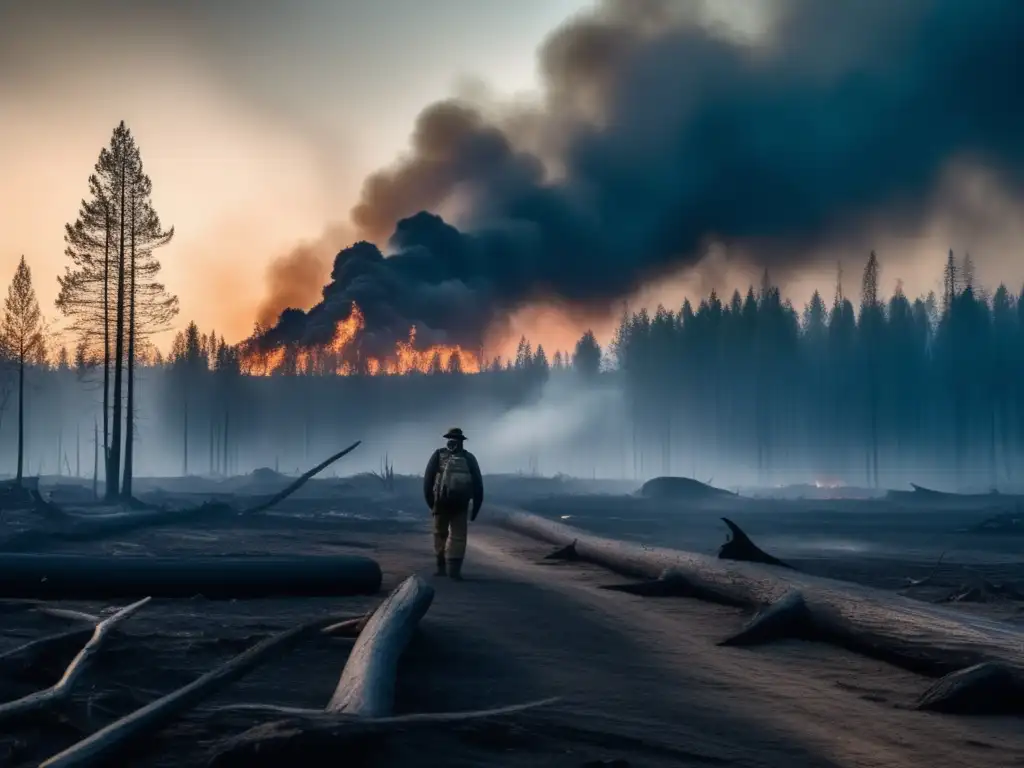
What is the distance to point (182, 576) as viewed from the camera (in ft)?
31.5

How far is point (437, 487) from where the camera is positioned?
11.7m

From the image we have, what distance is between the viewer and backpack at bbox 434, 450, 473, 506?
11.6 m

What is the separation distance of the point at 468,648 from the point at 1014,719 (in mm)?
4074

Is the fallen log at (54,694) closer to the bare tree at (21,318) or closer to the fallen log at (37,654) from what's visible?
the fallen log at (37,654)

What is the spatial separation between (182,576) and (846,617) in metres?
7.33

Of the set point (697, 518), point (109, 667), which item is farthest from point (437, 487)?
point (697, 518)

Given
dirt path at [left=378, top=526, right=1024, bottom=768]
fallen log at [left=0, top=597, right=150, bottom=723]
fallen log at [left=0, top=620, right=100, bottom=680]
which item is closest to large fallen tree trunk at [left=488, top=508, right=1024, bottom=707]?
dirt path at [left=378, top=526, right=1024, bottom=768]

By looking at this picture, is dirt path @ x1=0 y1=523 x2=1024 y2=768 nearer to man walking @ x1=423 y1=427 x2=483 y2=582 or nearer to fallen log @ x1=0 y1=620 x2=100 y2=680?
fallen log @ x1=0 y1=620 x2=100 y2=680

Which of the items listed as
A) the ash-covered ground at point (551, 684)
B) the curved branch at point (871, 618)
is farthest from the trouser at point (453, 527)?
the curved branch at point (871, 618)

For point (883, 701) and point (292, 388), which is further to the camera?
point (292, 388)

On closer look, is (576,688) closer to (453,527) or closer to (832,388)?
(453,527)

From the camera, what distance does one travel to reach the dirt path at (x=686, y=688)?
4605 millimetres

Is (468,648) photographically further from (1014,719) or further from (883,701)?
(1014,719)

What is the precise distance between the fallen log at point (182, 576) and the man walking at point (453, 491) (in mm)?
1776
